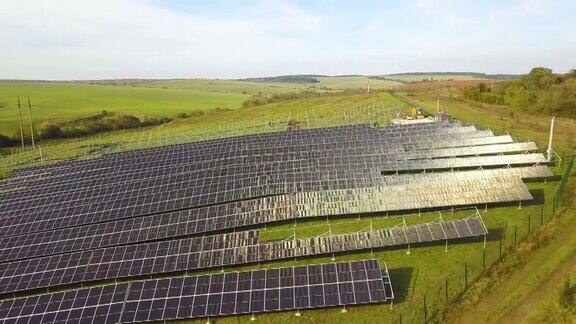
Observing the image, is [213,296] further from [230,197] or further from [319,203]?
[230,197]

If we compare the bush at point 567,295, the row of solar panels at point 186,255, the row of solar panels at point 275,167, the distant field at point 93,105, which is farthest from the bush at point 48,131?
the bush at point 567,295

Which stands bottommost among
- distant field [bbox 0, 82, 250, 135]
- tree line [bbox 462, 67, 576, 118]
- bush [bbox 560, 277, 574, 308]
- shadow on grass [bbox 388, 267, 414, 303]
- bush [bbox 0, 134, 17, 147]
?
bush [bbox 0, 134, 17, 147]

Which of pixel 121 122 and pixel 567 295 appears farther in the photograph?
pixel 121 122

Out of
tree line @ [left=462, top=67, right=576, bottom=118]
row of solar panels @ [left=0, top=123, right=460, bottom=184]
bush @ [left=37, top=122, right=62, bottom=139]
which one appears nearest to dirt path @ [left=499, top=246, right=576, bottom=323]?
row of solar panels @ [left=0, top=123, right=460, bottom=184]

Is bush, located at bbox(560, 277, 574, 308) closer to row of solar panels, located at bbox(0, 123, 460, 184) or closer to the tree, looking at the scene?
row of solar panels, located at bbox(0, 123, 460, 184)

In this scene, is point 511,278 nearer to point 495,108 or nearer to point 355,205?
point 355,205

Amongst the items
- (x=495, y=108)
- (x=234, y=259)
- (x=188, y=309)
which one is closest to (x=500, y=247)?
(x=234, y=259)

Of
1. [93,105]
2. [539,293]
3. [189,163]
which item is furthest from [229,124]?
[539,293]
